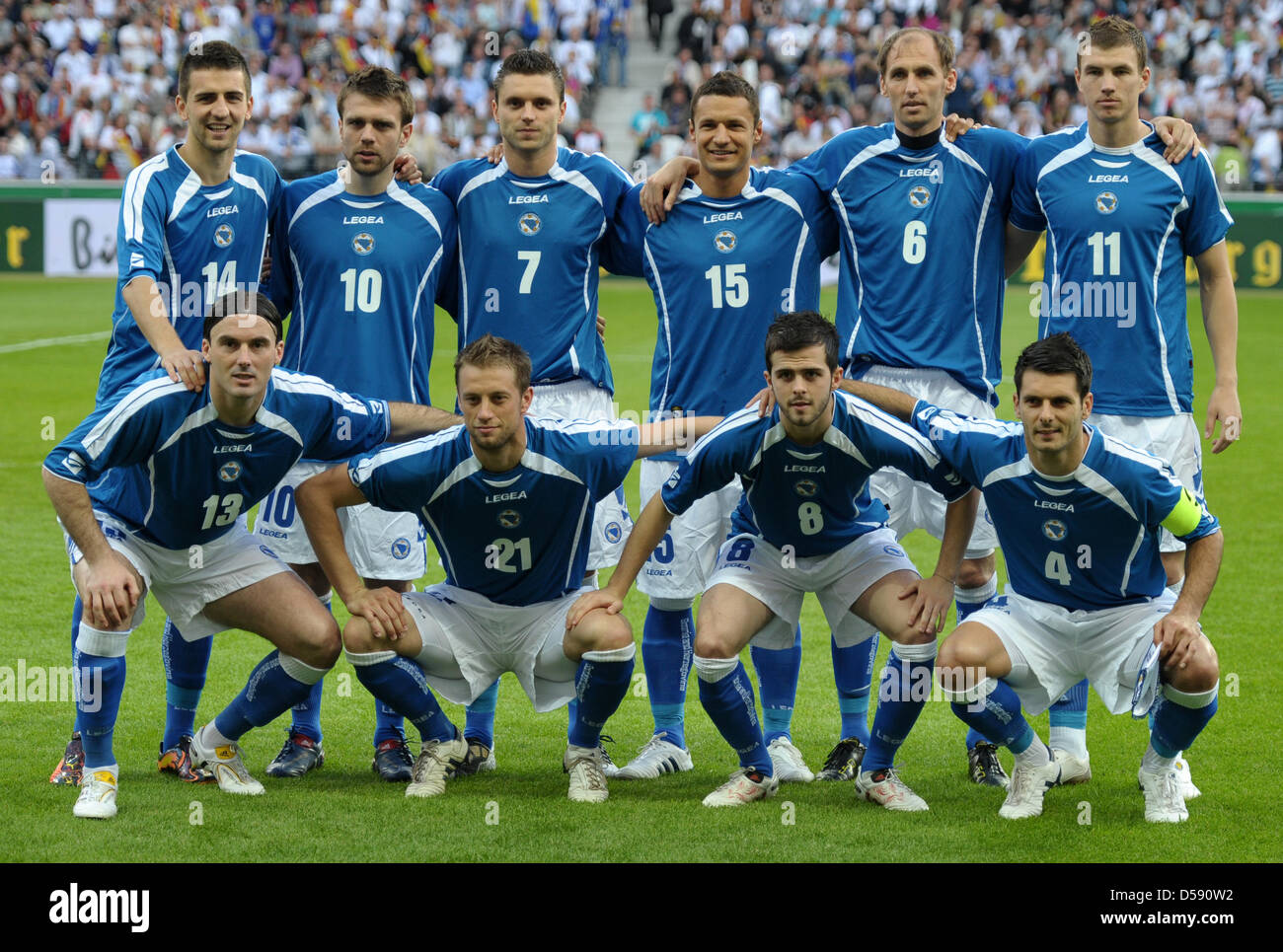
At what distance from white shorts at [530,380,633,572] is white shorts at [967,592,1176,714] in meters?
1.43

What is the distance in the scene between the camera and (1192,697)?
15.8 ft

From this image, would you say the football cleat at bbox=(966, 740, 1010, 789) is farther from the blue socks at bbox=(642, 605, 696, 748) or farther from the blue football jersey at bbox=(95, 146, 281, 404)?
the blue football jersey at bbox=(95, 146, 281, 404)

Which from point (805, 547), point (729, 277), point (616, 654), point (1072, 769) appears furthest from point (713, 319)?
point (1072, 769)

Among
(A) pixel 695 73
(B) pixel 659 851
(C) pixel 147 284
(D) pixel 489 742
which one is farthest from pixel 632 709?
(A) pixel 695 73

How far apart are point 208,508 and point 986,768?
2816 mm

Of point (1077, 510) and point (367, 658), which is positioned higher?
point (1077, 510)

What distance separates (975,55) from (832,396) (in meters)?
22.0

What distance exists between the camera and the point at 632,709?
21.4 feet

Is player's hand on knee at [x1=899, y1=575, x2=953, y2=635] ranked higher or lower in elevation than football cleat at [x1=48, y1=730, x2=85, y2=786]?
higher

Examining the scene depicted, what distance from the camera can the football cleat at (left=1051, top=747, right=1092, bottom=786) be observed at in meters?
5.42

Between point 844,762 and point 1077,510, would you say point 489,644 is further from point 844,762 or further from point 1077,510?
point 1077,510

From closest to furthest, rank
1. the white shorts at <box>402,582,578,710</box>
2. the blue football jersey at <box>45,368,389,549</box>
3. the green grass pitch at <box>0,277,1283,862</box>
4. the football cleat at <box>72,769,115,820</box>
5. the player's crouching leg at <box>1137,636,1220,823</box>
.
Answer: the green grass pitch at <box>0,277,1283,862</box>
the player's crouching leg at <box>1137,636,1220,823</box>
the football cleat at <box>72,769,115,820</box>
the blue football jersey at <box>45,368,389,549</box>
the white shorts at <box>402,582,578,710</box>

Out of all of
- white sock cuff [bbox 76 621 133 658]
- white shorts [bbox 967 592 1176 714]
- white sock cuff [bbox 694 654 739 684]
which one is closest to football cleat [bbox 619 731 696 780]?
white sock cuff [bbox 694 654 739 684]

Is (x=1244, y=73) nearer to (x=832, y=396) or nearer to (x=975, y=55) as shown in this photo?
(x=975, y=55)
